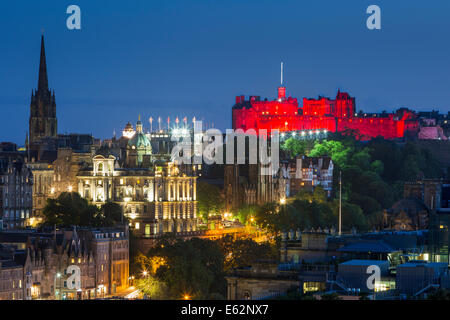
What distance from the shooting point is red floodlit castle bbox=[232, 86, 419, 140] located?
545 feet

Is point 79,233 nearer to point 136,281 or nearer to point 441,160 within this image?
point 136,281

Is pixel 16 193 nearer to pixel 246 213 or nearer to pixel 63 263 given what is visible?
pixel 246 213

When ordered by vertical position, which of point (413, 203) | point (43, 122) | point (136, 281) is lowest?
point (136, 281)

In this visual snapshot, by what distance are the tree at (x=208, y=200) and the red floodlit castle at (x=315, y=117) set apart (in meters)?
47.0

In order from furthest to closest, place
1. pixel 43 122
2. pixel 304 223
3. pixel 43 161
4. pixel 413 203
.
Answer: pixel 43 122 → pixel 43 161 → pixel 304 223 → pixel 413 203

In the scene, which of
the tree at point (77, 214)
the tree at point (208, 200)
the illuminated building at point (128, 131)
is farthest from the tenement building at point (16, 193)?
the illuminated building at point (128, 131)

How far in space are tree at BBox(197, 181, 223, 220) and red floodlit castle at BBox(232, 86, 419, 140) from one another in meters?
47.0

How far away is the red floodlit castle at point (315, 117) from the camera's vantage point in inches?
6540

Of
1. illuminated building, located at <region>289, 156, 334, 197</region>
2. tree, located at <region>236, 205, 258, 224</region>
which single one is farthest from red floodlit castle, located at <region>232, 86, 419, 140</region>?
tree, located at <region>236, 205, 258, 224</region>

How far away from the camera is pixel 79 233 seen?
77.9 m

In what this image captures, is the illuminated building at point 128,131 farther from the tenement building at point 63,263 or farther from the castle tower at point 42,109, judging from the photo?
the tenement building at point 63,263

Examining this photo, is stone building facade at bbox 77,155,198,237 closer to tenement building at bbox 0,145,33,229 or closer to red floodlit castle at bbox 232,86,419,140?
tenement building at bbox 0,145,33,229
